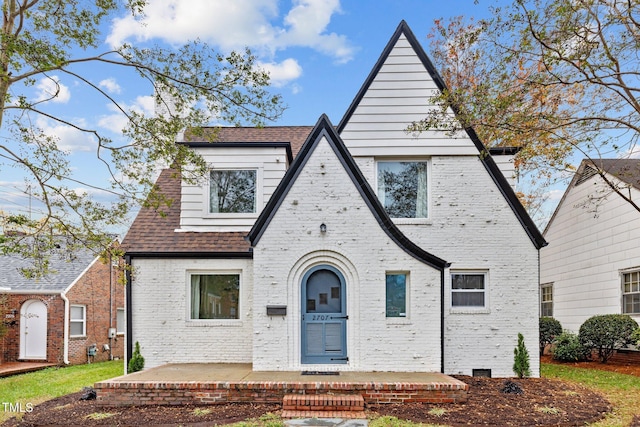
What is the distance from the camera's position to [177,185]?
1380 cm

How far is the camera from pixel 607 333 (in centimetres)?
1387

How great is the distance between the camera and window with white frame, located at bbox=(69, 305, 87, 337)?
1878 centimetres

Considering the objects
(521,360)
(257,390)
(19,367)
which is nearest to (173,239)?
(257,390)

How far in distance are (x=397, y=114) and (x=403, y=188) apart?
1834 millimetres

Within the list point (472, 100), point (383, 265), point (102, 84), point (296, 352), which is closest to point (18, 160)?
point (102, 84)

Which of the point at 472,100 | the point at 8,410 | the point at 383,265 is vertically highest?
the point at 472,100

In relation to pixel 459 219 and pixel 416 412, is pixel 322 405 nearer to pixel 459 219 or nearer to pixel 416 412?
pixel 416 412

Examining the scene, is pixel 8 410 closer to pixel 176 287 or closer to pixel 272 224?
pixel 176 287

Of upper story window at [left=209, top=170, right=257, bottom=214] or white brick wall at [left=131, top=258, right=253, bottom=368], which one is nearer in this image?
white brick wall at [left=131, top=258, right=253, bottom=368]

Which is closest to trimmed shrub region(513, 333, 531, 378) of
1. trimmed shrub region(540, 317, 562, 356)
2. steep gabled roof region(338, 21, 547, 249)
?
steep gabled roof region(338, 21, 547, 249)

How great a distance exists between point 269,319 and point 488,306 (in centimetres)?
526

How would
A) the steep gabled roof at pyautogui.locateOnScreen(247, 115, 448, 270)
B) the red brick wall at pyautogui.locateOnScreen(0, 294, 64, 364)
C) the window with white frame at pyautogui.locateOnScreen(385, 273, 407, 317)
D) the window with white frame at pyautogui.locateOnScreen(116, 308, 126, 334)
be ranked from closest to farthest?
the steep gabled roof at pyautogui.locateOnScreen(247, 115, 448, 270) < the window with white frame at pyautogui.locateOnScreen(385, 273, 407, 317) < the red brick wall at pyautogui.locateOnScreen(0, 294, 64, 364) < the window with white frame at pyautogui.locateOnScreen(116, 308, 126, 334)

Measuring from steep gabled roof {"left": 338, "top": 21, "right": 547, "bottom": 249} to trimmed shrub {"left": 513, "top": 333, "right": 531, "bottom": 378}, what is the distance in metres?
2.40

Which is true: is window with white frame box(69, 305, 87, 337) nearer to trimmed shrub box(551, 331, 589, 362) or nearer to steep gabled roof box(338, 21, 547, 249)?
steep gabled roof box(338, 21, 547, 249)
